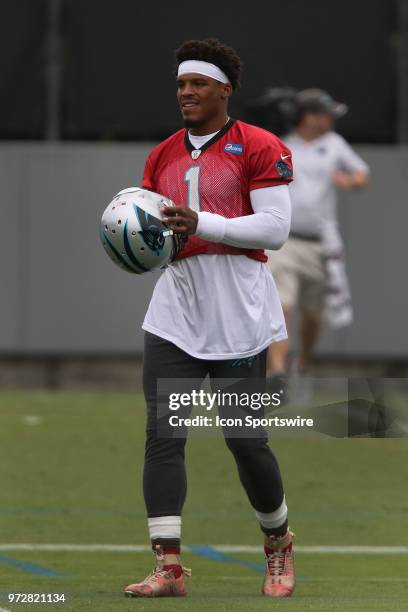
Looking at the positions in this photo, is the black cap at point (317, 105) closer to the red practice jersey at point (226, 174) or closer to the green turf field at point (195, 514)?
the green turf field at point (195, 514)

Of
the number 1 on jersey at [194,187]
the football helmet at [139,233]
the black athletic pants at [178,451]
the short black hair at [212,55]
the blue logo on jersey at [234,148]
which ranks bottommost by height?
the black athletic pants at [178,451]

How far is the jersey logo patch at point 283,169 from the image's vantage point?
633 cm

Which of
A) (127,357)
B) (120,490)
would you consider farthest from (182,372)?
(127,357)

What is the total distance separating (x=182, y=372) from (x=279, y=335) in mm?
449

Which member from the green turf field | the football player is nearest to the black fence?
the green turf field

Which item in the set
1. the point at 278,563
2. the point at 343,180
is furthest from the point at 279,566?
the point at 343,180

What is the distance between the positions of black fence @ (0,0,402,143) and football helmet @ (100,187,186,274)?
9.07 m

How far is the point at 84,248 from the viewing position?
15.2 meters

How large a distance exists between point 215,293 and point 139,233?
0.44 metres

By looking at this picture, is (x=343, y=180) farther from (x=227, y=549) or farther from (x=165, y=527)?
(x=165, y=527)

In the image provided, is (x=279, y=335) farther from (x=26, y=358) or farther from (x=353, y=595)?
(x=26, y=358)

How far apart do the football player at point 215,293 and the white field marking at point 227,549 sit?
1290 mm

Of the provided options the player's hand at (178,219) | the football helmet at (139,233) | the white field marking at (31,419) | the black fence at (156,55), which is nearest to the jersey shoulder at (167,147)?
the football helmet at (139,233)

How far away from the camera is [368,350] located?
50.6 ft
